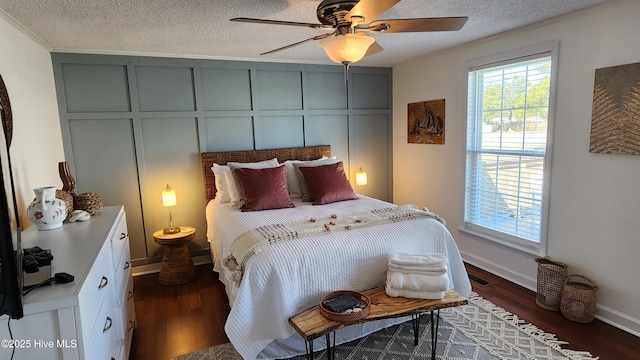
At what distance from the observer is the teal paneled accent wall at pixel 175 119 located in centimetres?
356

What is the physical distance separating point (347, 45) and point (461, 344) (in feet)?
6.88

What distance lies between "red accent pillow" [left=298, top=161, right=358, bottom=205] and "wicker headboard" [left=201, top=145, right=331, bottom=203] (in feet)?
1.74

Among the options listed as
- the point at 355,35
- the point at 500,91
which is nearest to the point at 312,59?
the point at 500,91

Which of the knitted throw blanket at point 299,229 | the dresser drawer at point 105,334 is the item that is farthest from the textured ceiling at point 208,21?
the dresser drawer at point 105,334

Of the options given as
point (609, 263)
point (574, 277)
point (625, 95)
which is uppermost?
point (625, 95)

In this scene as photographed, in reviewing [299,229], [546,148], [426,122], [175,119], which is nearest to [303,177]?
[299,229]

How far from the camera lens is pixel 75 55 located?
3430 mm

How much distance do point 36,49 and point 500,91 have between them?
406cm

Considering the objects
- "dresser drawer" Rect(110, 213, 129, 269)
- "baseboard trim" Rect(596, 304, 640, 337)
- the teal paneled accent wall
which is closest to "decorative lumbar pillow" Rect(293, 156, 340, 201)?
the teal paneled accent wall

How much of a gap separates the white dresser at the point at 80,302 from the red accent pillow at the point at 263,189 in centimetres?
118

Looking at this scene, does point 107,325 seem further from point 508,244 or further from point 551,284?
point 508,244

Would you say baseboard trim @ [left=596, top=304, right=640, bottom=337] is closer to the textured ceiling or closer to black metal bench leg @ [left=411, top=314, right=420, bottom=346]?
black metal bench leg @ [left=411, top=314, right=420, bottom=346]

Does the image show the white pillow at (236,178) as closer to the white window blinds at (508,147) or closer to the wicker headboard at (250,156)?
the wicker headboard at (250,156)

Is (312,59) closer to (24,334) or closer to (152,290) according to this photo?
(152,290)
